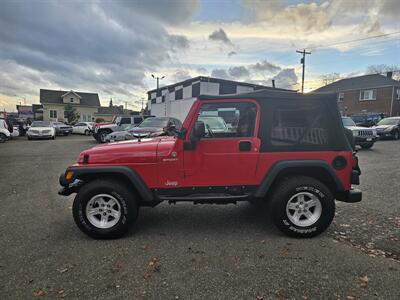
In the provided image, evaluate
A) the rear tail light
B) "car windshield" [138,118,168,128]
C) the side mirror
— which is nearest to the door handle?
the side mirror

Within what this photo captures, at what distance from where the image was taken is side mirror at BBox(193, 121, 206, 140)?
3213 millimetres

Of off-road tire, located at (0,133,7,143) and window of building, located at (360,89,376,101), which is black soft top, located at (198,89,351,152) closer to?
off-road tire, located at (0,133,7,143)

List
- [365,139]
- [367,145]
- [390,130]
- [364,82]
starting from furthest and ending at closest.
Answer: [364,82] < [390,130] < [367,145] < [365,139]

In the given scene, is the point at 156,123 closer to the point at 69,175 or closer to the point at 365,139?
the point at 69,175

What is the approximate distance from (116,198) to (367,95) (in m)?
41.7

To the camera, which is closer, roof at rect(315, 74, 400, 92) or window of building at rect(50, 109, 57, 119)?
roof at rect(315, 74, 400, 92)

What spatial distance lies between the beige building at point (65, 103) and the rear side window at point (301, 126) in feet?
169

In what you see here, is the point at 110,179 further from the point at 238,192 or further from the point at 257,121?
the point at 257,121

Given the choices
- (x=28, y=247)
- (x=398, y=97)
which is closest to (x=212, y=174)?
(x=28, y=247)

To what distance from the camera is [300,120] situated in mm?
3438

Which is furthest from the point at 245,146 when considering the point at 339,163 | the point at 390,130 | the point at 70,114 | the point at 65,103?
the point at 65,103

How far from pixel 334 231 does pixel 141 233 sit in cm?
266

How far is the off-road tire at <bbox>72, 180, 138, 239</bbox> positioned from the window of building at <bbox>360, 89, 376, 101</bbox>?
41.2 m

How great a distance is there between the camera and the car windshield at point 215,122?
11.4 ft
